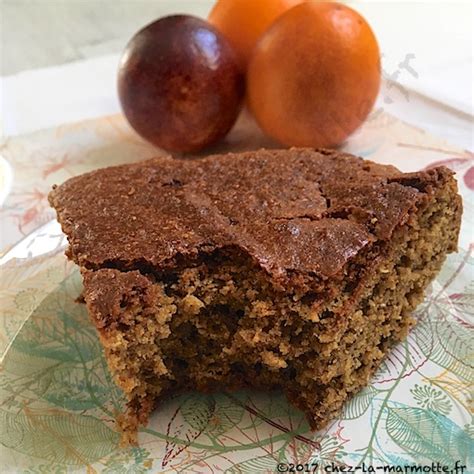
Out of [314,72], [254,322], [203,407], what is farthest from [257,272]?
[314,72]

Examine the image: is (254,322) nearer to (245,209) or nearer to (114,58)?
(245,209)

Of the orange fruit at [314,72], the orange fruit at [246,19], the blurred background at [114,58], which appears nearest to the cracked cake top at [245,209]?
the orange fruit at [314,72]

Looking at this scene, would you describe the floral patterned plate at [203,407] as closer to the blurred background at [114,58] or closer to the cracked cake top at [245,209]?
the cracked cake top at [245,209]

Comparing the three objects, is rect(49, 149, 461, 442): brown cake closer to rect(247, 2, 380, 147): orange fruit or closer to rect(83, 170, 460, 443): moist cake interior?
rect(83, 170, 460, 443): moist cake interior

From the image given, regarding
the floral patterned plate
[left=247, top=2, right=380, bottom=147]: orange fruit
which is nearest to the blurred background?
[left=247, top=2, right=380, bottom=147]: orange fruit

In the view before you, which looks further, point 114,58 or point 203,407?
point 114,58

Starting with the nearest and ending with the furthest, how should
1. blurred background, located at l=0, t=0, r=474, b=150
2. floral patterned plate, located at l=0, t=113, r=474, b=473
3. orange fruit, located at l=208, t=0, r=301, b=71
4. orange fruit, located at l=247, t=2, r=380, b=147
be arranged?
floral patterned plate, located at l=0, t=113, r=474, b=473
orange fruit, located at l=247, t=2, r=380, b=147
orange fruit, located at l=208, t=0, r=301, b=71
blurred background, located at l=0, t=0, r=474, b=150
